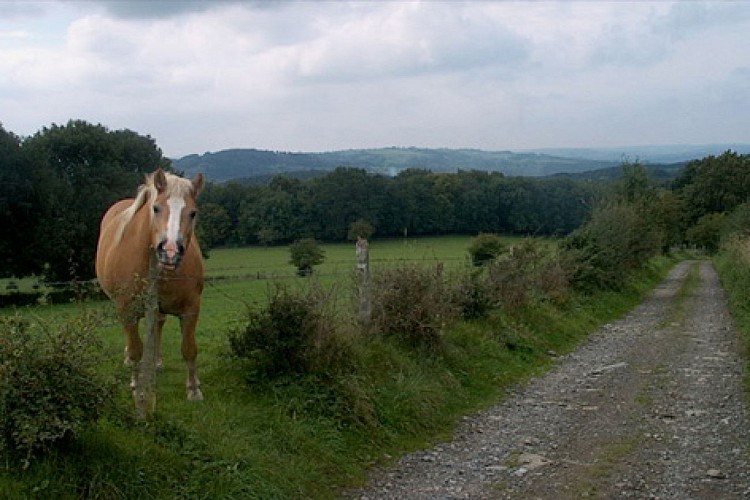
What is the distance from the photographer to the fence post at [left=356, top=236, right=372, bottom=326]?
9672 mm

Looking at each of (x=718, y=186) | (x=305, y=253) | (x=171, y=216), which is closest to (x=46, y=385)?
(x=171, y=216)

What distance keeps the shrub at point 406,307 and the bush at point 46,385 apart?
212 inches

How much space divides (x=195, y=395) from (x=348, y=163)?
4947 inches

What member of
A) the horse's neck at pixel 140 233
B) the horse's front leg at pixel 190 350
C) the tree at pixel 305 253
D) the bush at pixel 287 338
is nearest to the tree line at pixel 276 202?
the tree at pixel 305 253

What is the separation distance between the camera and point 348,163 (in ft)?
431

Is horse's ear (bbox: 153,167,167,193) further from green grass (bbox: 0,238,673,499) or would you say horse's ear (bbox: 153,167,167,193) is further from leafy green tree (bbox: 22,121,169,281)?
leafy green tree (bbox: 22,121,169,281)

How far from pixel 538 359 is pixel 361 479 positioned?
284 inches

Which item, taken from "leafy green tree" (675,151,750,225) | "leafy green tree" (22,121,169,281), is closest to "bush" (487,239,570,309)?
"leafy green tree" (22,121,169,281)

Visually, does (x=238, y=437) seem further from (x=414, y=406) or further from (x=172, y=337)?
(x=172, y=337)

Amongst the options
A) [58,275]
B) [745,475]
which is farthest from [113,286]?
[58,275]

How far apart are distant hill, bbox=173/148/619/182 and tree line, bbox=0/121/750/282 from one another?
216 inches

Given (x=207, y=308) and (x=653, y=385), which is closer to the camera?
(x=653, y=385)

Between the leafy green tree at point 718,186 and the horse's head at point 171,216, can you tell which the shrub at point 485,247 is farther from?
the leafy green tree at point 718,186

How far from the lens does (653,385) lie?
1109cm
